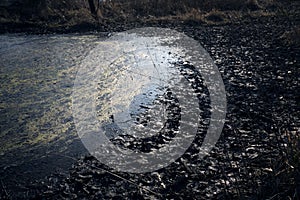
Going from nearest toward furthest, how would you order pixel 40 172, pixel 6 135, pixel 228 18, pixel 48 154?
pixel 40 172 → pixel 48 154 → pixel 6 135 → pixel 228 18

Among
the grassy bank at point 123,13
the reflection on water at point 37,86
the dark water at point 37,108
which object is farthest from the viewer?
the grassy bank at point 123,13

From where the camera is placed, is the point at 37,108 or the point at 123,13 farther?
the point at 123,13

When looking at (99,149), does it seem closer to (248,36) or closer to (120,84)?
(120,84)

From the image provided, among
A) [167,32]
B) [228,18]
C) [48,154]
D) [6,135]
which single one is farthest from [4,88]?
[228,18]

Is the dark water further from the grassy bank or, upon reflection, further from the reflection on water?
the grassy bank

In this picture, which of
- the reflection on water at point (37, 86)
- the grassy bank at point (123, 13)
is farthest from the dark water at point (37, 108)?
the grassy bank at point (123, 13)

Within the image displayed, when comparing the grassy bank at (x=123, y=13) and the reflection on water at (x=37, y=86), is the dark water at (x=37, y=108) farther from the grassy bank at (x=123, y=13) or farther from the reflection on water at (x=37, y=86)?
the grassy bank at (x=123, y=13)

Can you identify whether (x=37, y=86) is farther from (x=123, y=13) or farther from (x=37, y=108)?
(x=123, y=13)

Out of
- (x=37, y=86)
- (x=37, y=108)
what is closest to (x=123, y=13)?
(x=37, y=86)

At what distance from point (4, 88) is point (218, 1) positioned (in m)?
6.60

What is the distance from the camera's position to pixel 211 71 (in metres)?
4.50

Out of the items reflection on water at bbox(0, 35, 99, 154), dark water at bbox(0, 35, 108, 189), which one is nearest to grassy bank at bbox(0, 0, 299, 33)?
reflection on water at bbox(0, 35, 99, 154)

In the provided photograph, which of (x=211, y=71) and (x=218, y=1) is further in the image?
(x=218, y=1)

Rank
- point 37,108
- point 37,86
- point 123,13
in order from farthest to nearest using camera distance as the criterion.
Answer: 1. point 123,13
2. point 37,86
3. point 37,108
